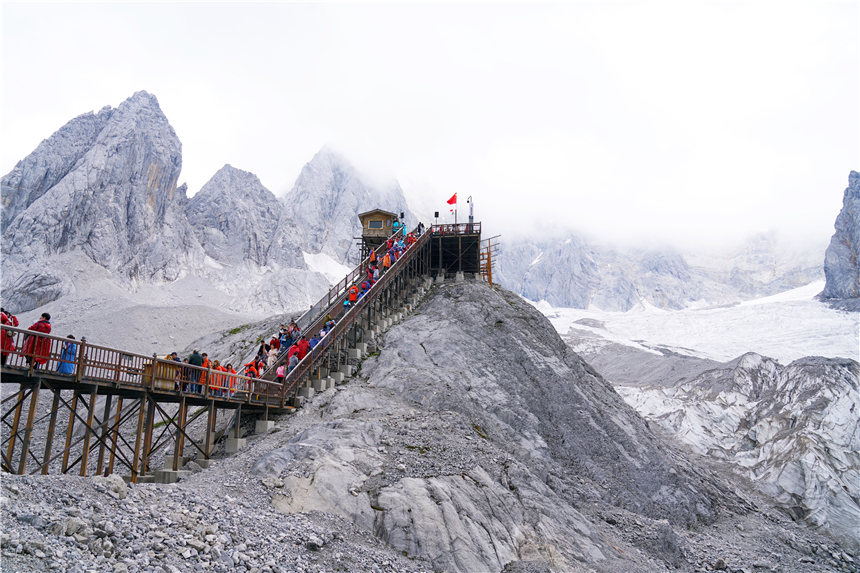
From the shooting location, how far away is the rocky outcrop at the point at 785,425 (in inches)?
1732

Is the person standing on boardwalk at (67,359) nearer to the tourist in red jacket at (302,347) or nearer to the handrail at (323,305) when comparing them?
the tourist in red jacket at (302,347)

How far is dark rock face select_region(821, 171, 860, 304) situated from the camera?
469 feet

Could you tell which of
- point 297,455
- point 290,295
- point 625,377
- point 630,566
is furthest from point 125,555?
point 290,295

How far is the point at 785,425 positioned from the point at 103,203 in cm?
11992

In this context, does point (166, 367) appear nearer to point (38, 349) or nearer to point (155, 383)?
point (155, 383)

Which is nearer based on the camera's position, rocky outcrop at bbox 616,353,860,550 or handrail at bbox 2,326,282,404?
handrail at bbox 2,326,282,404

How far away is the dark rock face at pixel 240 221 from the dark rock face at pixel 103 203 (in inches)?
312

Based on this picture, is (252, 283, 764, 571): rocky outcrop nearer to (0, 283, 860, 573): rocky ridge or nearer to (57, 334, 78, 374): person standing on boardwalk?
(0, 283, 860, 573): rocky ridge

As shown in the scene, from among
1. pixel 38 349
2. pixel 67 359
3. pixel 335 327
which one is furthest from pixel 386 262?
pixel 38 349

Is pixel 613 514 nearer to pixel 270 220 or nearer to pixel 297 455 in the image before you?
pixel 297 455

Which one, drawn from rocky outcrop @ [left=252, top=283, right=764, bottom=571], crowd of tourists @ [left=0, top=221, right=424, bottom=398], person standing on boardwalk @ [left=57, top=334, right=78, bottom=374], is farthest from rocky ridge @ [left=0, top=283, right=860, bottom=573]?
person standing on boardwalk @ [left=57, top=334, right=78, bottom=374]

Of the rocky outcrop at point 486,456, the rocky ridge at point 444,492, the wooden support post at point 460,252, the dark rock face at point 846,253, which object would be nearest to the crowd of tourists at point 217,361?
the rocky ridge at point 444,492

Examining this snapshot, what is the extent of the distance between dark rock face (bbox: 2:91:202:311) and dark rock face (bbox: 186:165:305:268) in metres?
7.92

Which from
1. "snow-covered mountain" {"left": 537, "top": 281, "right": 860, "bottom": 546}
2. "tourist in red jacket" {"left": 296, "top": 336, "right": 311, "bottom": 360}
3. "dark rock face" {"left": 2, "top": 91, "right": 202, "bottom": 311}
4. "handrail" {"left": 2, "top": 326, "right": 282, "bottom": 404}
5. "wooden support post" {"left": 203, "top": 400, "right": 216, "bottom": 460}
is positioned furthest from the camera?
"dark rock face" {"left": 2, "top": 91, "right": 202, "bottom": 311}
